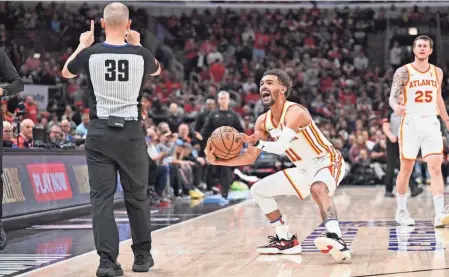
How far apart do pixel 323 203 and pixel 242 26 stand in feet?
88.3

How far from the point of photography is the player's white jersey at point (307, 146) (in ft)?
27.4

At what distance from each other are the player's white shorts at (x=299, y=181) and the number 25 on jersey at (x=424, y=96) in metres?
3.06

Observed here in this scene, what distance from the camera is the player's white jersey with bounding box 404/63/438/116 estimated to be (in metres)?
11.3

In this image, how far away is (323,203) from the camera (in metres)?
8.09

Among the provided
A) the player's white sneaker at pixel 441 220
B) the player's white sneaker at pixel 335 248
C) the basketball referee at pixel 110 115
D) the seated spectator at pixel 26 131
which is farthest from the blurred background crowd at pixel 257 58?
the basketball referee at pixel 110 115

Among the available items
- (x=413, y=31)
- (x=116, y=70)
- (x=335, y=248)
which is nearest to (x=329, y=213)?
(x=335, y=248)

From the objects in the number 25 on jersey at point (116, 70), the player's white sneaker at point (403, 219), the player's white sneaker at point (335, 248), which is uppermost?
the number 25 on jersey at point (116, 70)

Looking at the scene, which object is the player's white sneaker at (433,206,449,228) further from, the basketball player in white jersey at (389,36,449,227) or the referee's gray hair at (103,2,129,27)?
the referee's gray hair at (103,2,129,27)

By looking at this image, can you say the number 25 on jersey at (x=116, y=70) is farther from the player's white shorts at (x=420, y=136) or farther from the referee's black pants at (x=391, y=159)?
the referee's black pants at (x=391, y=159)

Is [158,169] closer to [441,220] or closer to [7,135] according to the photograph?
[7,135]

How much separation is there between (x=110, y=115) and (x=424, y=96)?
17.7 feet

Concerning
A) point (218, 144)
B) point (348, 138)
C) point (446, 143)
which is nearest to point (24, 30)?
point (348, 138)

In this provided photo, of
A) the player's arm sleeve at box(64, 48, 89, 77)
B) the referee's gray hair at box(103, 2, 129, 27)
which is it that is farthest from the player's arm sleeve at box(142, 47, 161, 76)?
the player's arm sleeve at box(64, 48, 89, 77)

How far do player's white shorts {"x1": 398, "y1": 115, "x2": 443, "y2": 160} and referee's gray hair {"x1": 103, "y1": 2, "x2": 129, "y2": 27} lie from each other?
532 cm
